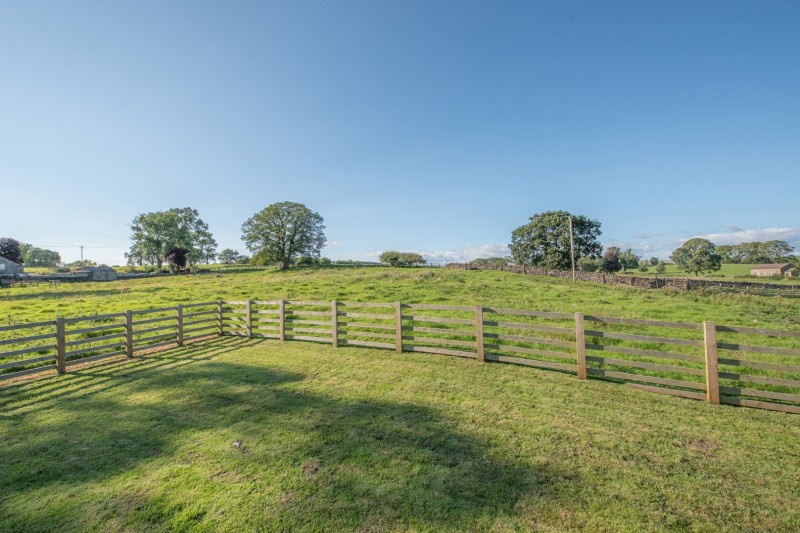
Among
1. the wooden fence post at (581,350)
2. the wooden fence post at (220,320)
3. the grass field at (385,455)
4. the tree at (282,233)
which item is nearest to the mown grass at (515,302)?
the wooden fence post at (220,320)

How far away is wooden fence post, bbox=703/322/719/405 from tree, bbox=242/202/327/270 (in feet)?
140

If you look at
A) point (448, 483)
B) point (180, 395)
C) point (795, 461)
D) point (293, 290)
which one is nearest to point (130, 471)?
point (180, 395)

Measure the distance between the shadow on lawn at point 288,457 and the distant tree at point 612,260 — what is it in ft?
257

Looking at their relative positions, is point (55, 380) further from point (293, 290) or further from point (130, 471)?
point (293, 290)

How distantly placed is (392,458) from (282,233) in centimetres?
4393

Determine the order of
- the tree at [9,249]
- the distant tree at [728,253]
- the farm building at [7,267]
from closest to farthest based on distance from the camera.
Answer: the farm building at [7,267], the tree at [9,249], the distant tree at [728,253]

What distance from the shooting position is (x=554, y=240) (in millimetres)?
48938

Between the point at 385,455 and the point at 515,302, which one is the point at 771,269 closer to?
the point at 515,302

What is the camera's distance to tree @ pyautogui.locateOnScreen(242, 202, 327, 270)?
141 feet

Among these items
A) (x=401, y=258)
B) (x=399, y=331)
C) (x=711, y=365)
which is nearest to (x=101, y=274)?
(x=401, y=258)

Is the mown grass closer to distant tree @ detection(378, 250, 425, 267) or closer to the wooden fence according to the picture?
the wooden fence

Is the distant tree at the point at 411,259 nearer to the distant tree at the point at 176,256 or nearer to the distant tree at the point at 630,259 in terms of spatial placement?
the distant tree at the point at 176,256

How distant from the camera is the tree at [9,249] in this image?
6994 centimetres

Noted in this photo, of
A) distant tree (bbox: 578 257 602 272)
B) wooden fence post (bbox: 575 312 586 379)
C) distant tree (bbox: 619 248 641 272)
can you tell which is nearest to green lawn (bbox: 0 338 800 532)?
wooden fence post (bbox: 575 312 586 379)
